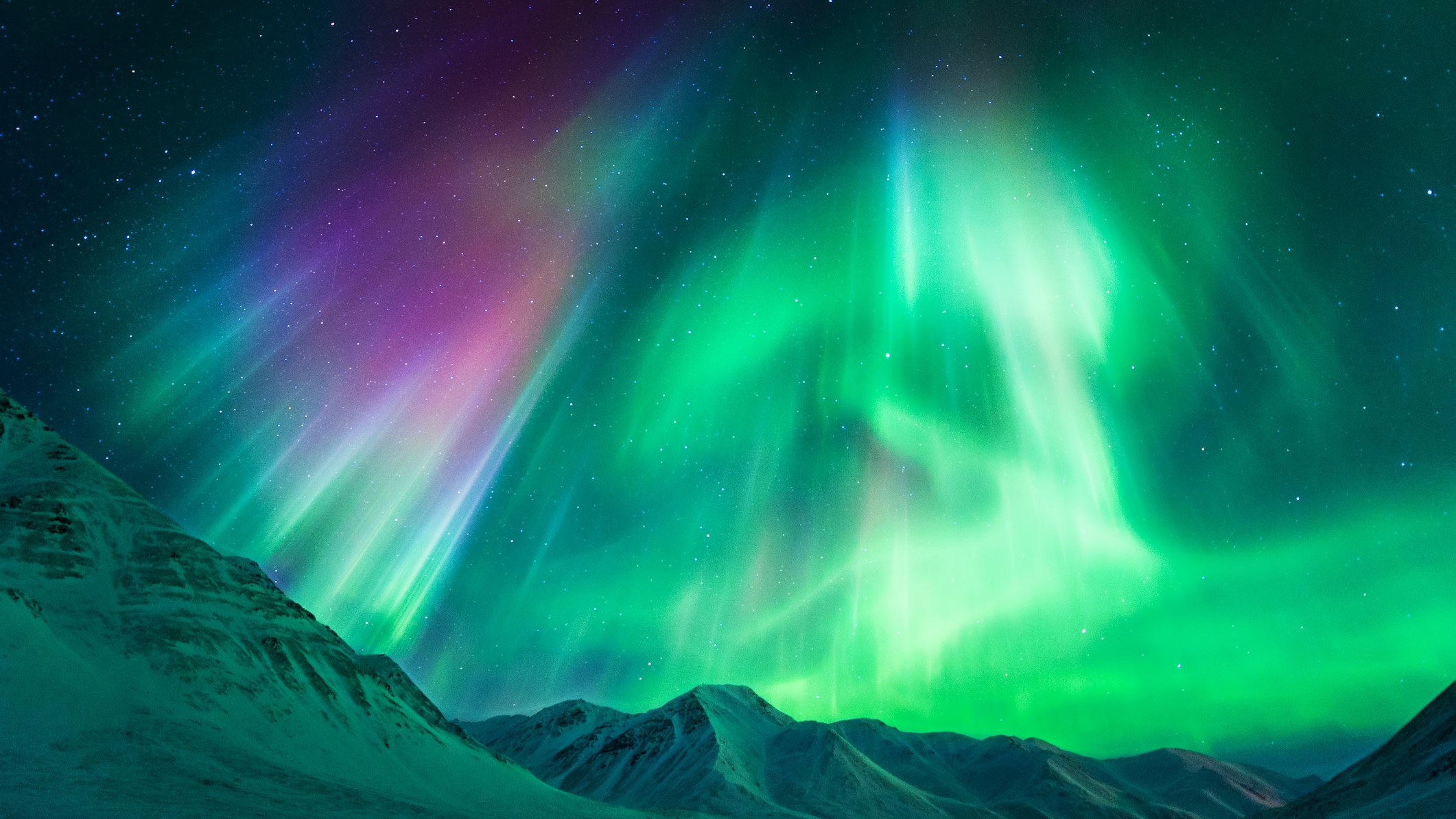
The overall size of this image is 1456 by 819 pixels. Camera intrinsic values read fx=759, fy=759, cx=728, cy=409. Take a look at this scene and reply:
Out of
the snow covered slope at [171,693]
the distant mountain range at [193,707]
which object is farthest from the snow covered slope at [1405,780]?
the snow covered slope at [171,693]

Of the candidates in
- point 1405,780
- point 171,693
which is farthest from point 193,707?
point 1405,780

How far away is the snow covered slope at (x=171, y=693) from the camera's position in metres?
57.1

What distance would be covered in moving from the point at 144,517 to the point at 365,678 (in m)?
36.1

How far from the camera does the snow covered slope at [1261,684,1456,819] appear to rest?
47.4 metres

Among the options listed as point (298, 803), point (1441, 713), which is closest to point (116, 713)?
point (298, 803)

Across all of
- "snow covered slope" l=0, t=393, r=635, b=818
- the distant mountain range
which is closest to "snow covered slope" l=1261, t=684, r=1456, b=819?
the distant mountain range

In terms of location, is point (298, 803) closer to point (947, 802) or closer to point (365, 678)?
point (365, 678)

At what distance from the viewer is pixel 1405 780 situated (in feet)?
176

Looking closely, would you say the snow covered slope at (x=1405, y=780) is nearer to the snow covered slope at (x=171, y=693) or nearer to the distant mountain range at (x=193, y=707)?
the distant mountain range at (x=193, y=707)

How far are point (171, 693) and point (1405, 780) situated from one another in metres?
105

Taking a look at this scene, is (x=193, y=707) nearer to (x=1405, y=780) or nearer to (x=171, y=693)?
(x=171, y=693)

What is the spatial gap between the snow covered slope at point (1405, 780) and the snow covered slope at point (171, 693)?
73.6 m

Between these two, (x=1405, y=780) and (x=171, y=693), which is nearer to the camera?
(x=1405, y=780)

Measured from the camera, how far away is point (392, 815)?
6366cm
